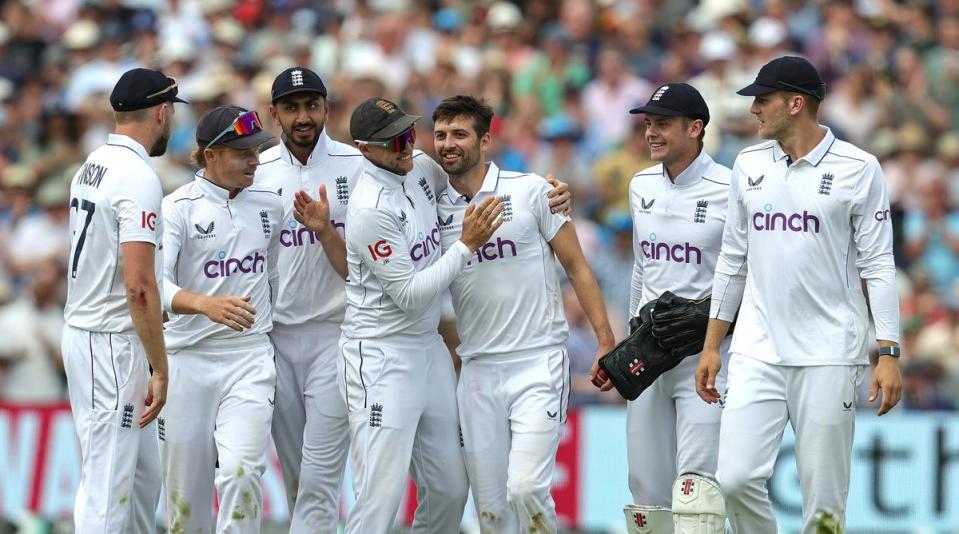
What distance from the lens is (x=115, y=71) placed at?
1727 centimetres

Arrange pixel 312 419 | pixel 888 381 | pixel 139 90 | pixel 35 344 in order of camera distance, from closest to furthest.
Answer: pixel 888 381 → pixel 139 90 → pixel 312 419 → pixel 35 344

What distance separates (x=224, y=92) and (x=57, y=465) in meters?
4.71

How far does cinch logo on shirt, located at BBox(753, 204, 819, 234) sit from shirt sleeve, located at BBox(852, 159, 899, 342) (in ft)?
0.73

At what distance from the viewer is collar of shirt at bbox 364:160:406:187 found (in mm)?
8562

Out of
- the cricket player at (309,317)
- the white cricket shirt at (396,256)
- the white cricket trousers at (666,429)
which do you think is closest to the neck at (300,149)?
the cricket player at (309,317)

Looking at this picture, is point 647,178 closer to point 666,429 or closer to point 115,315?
point 666,429

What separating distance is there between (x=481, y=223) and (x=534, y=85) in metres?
8.01

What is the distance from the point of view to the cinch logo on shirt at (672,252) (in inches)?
341

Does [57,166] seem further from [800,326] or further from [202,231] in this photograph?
[800,326]

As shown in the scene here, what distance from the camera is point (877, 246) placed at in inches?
306

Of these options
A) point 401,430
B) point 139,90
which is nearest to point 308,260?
point 401,430

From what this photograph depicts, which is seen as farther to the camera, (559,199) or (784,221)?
(559,199)

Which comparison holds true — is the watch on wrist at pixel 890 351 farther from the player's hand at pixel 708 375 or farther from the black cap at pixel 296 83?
the black cap at pixel 296 83

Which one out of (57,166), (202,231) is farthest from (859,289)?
(57,166)
